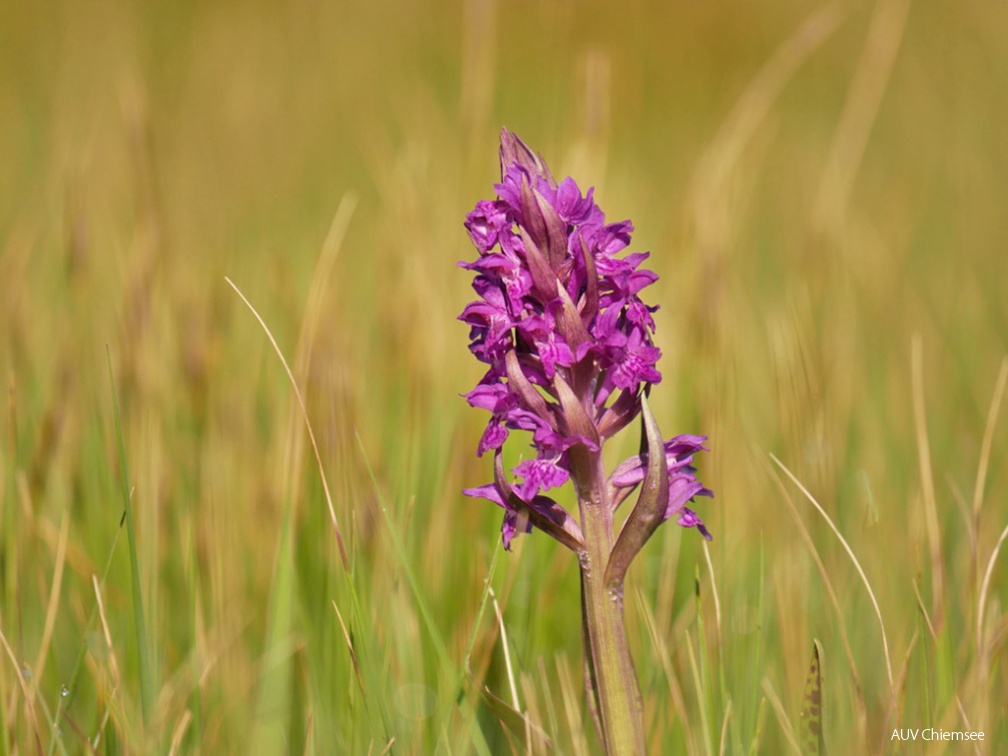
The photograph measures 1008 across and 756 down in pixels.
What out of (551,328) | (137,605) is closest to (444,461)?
(137,605)

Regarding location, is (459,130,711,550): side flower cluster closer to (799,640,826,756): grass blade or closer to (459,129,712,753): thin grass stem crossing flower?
(459,129,712,753): thin grass stem crossing flower

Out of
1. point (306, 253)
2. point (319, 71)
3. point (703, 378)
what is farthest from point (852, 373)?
point (319, 71)

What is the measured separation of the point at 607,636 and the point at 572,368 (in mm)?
285

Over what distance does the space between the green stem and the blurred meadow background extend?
10cm

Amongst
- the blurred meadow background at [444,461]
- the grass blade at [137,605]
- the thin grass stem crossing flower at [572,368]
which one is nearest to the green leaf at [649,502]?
the thin grass stem crossing flower at [572,368]

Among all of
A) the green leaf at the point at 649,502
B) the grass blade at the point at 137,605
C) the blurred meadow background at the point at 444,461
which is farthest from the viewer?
the blurred meadow background at the point at 444,461

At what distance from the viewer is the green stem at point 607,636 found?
1141mm

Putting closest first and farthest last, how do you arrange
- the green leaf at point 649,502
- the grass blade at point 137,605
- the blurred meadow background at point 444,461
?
the green leaf at point 649,502
the grass blade at point 137,605
the blurred meadow background at point 444,461

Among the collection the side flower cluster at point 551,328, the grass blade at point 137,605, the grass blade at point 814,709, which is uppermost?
the side flower cluster at point 551,328

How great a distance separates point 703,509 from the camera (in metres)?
2.12

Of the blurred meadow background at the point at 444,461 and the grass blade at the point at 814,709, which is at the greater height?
the blurred meadow background at the point at 444,461

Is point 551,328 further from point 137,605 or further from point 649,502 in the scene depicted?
point 137,605

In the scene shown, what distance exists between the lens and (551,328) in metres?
1.12

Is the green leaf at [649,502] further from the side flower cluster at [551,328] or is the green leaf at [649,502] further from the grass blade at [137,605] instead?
the grass blade at [137,605]
